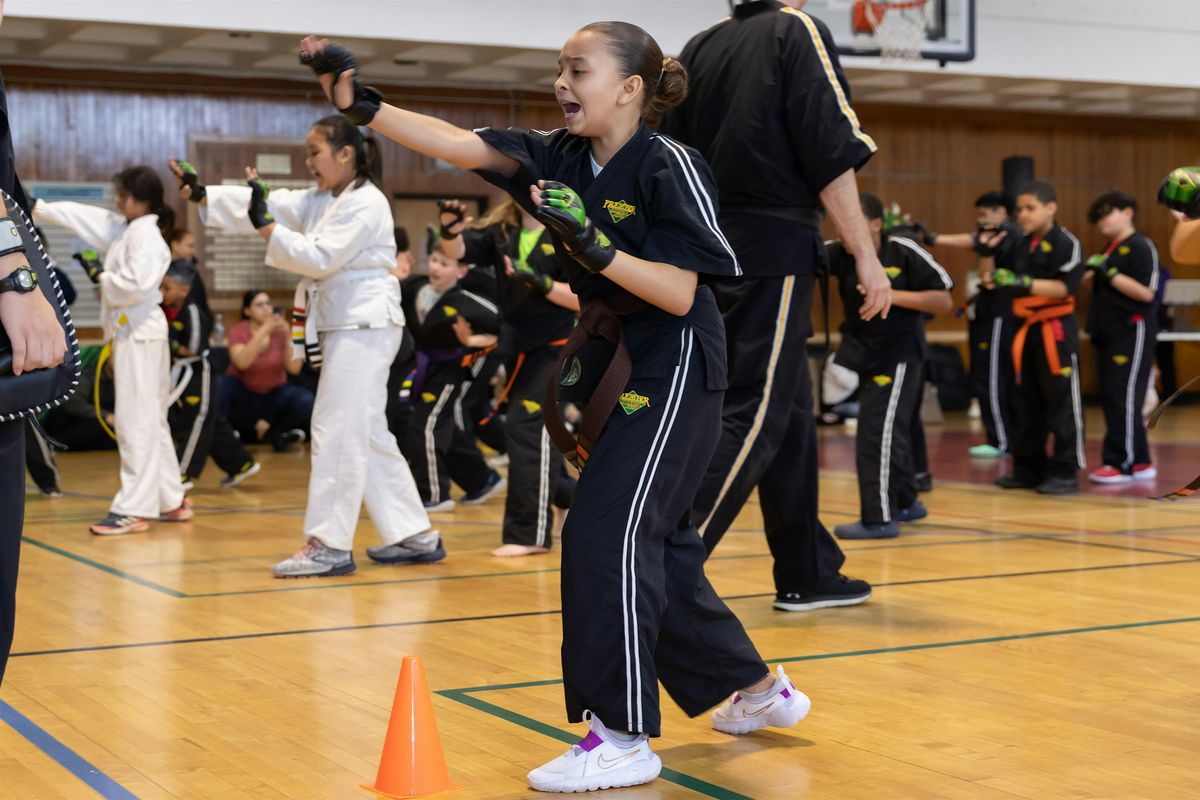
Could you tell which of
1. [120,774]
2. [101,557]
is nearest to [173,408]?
[101,557]

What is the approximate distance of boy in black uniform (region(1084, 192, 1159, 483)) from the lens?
914 centimetres

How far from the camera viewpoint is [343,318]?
5.42m

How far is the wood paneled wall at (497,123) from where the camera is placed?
12.9 m

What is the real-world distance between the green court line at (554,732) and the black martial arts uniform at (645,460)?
0.14 meters

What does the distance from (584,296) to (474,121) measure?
11.7 meters

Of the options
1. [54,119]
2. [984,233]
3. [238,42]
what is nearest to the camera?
[984,233]

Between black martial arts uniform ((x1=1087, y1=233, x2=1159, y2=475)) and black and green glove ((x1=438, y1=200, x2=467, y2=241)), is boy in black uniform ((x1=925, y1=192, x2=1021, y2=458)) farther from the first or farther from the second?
black and green glove ((x1=438, y1=200, x2=467, y2=241))

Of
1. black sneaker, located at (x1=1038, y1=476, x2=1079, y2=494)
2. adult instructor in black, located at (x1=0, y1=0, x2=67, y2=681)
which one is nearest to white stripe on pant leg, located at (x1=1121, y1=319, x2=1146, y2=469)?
black sneaker, located at (x1=1038, y1=476, x2=1079, y2=494)

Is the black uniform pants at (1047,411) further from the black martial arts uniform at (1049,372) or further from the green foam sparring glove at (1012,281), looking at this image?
the green foam sparring glove at (1012,281)

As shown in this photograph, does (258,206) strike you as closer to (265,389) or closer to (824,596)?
(824,596)

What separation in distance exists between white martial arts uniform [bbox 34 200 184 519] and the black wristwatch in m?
4.90

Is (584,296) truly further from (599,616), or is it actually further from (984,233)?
(984,233)

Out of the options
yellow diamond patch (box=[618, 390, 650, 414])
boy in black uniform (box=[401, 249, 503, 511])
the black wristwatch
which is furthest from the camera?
boy in black uniform (box=[401, 249, 503, 511])

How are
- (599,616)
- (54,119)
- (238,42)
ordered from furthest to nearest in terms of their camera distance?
(54,119)
(238,42)
(599,616)
